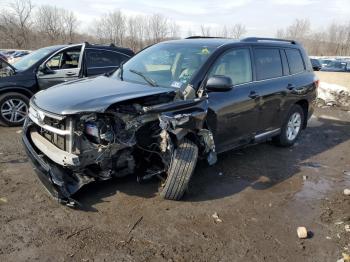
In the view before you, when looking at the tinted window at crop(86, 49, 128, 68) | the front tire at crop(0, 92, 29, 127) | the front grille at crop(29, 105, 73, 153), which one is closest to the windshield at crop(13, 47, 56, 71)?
the front tire at crop(0, 92, 29, 127)

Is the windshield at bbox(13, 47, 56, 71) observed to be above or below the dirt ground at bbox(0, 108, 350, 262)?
above

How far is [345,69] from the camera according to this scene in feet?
61.8

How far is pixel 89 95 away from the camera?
3953 millimetres

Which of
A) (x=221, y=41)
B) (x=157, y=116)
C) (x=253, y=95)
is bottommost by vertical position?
(x=157, y=116)

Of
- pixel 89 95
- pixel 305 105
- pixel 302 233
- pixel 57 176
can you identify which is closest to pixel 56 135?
pixel 57 176

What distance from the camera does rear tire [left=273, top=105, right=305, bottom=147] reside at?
639cm

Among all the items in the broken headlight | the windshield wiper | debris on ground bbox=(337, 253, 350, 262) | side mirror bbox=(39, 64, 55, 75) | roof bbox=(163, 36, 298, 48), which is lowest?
debris on ground bbox=(337, 253, 350, 262)

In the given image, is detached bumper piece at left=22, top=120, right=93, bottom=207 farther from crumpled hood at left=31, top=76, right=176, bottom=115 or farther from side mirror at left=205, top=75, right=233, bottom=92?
side mirror at left=205, top=75, right=233, bottom=92

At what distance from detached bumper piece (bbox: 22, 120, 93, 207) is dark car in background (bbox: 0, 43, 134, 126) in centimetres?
350

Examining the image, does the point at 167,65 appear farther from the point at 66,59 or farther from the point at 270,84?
the point at 66,59

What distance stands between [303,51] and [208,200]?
4044mm

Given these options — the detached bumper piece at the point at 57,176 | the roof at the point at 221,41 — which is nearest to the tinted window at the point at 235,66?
the roof at the point at 221,41

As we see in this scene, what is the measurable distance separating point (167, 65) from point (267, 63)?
177cm

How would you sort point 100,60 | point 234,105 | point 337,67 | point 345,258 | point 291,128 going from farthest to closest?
point 337,67 → point 100,60 → point 291,128 → point 234,105 → point 345,258
